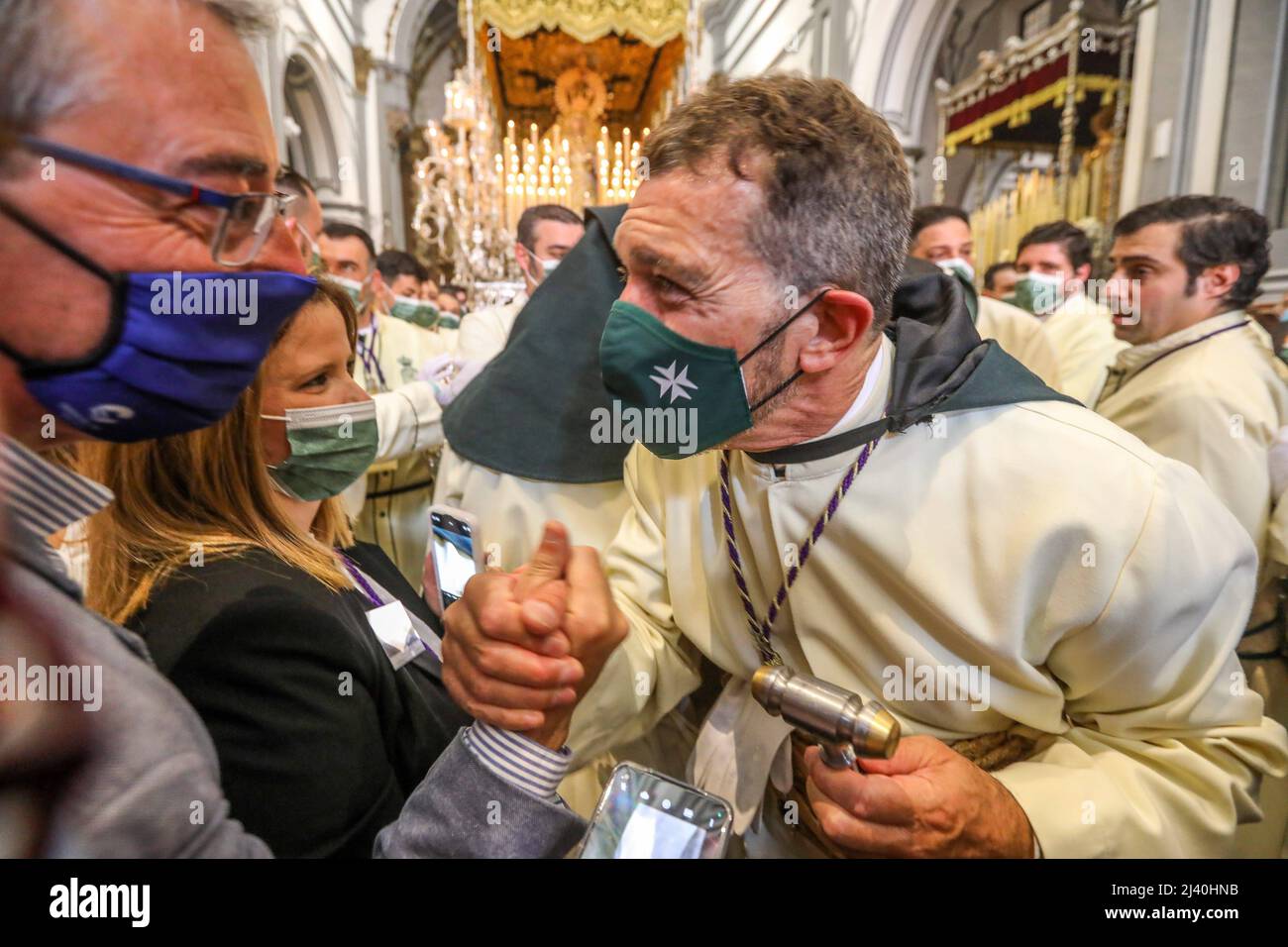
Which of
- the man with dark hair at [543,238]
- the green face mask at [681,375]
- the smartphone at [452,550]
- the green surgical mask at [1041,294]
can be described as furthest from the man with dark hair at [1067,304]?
the smartphone at [452,550]

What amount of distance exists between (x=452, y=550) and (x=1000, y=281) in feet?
15.6

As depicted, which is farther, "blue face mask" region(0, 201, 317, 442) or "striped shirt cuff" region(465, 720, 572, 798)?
"striped shirt cuff" region(465, 720, 572, 798)

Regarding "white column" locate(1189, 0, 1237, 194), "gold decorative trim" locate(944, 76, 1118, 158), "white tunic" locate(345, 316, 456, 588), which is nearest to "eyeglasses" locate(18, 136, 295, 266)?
"white tunic" locate(345, 316, 456, 588)

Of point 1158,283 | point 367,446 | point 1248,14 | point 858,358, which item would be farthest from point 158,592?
point 1248,14

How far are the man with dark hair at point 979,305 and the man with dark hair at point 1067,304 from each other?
159 millimetres

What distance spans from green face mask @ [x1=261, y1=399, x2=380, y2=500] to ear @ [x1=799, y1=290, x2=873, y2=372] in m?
0.85

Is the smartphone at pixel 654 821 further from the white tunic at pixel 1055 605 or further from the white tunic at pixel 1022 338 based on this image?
the white tunic at pixel 1022 338

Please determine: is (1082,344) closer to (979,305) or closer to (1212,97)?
(979,305)

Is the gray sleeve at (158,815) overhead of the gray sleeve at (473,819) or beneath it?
overhead

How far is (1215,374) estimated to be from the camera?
2133 millimetres

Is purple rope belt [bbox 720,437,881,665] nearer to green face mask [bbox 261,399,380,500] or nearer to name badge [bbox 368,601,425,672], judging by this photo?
name badge [bbox 368,601,425,672]

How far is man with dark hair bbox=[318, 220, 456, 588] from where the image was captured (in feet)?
6.90

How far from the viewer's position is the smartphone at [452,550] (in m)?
1.13
